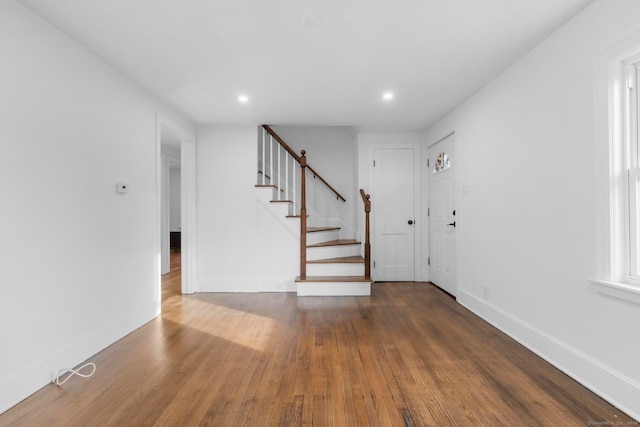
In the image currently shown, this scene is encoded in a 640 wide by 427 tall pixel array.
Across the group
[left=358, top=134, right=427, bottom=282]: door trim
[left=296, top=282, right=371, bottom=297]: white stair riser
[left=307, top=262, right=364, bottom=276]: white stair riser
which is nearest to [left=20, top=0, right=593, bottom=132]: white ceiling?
[left=358, top=134, right=427, bottom=282]: door trim

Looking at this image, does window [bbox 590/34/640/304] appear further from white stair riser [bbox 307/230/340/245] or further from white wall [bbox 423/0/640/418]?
white stair riser [bbox 307/230/340/245]

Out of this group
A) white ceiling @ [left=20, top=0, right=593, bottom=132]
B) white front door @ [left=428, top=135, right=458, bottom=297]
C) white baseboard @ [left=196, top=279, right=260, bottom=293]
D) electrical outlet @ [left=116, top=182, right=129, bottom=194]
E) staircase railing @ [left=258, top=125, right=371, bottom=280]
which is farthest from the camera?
white baseboard @ [left=196, top=279, right=260, bottom=293]

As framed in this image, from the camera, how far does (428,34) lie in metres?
2.13

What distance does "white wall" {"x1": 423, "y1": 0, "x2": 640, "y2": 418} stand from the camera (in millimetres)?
1716

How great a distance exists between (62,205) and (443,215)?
3.95 metres

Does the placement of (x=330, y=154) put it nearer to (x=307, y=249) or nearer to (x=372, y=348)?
(x=307, y=249)

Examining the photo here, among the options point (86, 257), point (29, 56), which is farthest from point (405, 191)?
point (29, 56)

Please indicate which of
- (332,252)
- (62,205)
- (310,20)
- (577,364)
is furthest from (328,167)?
(577,364)

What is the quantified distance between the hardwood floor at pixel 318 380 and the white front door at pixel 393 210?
167 centimetres

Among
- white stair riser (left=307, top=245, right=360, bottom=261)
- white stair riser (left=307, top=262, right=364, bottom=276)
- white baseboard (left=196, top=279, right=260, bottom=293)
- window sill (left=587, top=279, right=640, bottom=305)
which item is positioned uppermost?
window sill (left=587, top=279, right=640, bottom=305)

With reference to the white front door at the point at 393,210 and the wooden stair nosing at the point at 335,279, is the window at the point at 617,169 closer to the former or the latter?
the wooden stair nosing at the point at 335,279

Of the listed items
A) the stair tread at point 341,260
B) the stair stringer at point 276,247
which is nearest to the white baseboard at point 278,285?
the stair stringer at point 276,247

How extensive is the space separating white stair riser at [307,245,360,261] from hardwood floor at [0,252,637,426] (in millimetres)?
1279

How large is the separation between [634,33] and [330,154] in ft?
12.9
